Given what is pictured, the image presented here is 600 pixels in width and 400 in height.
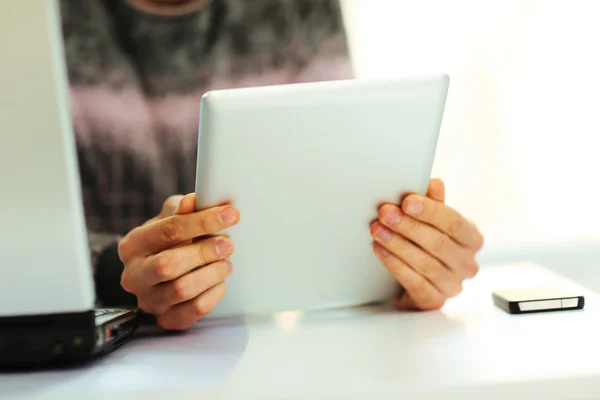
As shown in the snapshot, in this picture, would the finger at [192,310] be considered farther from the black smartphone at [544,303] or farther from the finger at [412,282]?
the black smartphone at [544,303]

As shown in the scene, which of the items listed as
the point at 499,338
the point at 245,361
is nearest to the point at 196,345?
the point at 245,361

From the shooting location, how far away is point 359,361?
53 centimetres

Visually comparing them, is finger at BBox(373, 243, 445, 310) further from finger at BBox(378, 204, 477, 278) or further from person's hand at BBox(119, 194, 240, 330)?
person's hand at BBox(119, 194, 240, 330)

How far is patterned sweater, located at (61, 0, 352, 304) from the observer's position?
4.21 ft

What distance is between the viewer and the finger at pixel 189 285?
0.67 m

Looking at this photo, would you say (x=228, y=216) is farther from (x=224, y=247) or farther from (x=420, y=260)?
(x=420, y=260)

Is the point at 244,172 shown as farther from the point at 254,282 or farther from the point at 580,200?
the point at 580,200

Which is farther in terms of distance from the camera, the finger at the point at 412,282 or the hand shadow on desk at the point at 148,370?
the finger at the point at 412,282

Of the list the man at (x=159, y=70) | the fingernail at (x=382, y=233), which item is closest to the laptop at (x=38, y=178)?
the fingernail at (x=382, y=233)

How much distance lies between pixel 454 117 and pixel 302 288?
30.6 inches

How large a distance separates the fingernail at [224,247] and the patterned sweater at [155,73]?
66cm

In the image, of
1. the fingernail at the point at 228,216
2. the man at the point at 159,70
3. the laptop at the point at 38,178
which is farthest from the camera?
the man at the point at 159,70

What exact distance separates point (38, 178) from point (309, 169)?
11.4 inches

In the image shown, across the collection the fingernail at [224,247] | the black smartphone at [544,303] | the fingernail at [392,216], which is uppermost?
the fingernail at [392,216]
